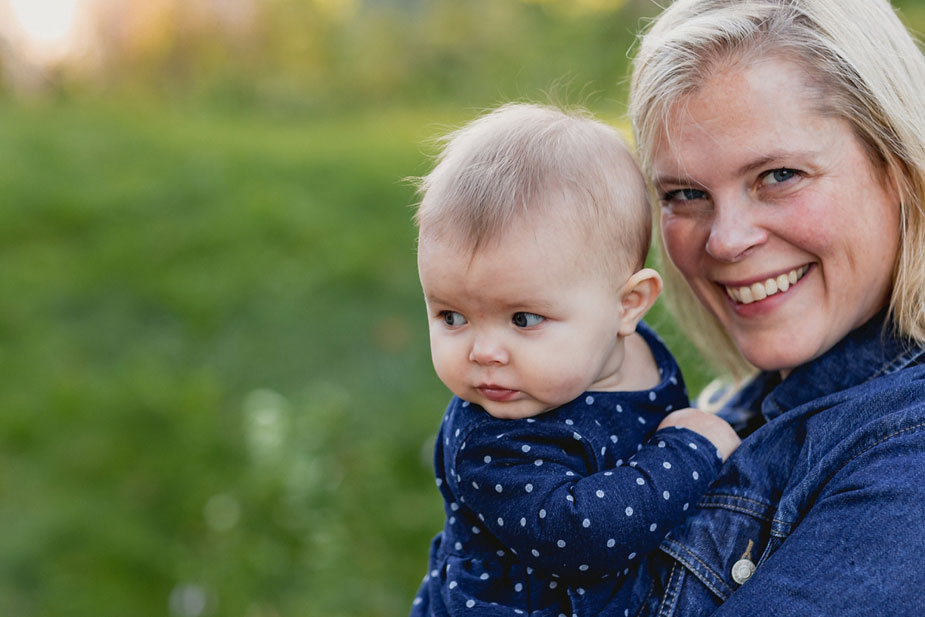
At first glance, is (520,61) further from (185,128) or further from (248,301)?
(248,301)

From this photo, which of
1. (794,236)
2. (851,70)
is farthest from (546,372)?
(851,70)

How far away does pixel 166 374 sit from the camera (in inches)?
200

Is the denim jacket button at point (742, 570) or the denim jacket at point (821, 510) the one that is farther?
the denim jacket button at point (742, 570)

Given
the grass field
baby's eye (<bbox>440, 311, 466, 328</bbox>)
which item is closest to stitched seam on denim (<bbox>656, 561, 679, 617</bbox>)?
baby's eye (<bbox>440, 311, 466, 328</bbox>)

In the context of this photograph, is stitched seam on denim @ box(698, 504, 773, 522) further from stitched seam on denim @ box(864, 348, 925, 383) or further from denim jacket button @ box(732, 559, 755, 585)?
stitched seam on denim @ box(864, 348, 925, 383)

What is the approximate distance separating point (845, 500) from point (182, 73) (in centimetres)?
903

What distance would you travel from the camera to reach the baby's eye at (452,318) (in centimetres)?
189

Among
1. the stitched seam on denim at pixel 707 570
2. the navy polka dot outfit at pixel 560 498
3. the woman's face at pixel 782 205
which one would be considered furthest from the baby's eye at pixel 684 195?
the stitched seam on denim at pixel 707 570

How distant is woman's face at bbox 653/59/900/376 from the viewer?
1.90 meters

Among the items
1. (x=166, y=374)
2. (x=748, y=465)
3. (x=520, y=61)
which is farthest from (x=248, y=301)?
(x=520, y=61)

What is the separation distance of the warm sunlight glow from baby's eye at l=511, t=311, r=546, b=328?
8.55m

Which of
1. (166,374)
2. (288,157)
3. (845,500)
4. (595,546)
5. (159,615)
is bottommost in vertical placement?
(159,615)

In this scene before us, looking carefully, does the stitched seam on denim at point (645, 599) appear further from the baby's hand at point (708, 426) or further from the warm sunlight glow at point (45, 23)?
the warm sunlight glow at point (45, 23)

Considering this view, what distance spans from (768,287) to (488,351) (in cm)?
61
